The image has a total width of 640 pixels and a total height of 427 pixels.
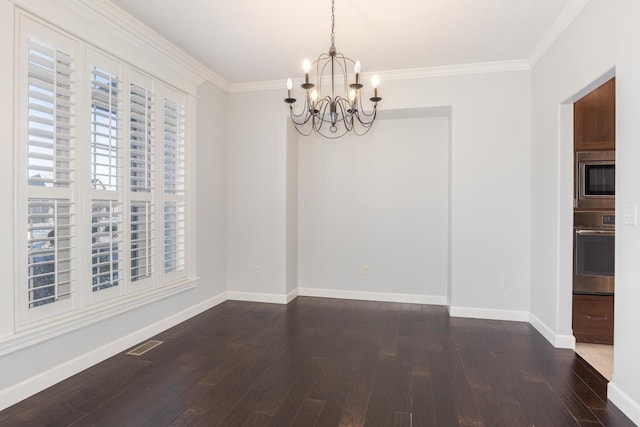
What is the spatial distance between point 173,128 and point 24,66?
1483 millimetres

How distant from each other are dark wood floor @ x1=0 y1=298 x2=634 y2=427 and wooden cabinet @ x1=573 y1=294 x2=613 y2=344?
37cm

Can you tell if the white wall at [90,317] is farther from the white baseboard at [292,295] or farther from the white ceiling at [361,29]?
the white baseboard at [292,295]

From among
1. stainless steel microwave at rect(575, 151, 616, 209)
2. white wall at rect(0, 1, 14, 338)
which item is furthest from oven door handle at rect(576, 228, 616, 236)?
white wall at rect(0, 1, 14, 338)

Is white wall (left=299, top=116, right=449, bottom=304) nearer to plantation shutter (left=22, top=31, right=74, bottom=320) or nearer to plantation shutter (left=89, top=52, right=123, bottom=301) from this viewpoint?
plantation shutter (left=89, top=52, right=123, bottom=301)

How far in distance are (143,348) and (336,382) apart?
5.76ft

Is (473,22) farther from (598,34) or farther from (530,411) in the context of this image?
(530,411)

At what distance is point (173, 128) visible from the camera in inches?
147

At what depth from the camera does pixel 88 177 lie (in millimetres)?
2766

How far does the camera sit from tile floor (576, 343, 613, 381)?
2.83m

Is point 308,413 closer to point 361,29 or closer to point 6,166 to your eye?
point 6,166

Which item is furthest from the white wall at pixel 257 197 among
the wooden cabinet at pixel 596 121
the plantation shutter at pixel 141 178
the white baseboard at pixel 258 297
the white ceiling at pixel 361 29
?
the wooden cabinet at pixel 596 121

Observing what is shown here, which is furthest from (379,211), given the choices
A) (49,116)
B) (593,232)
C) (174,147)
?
(49,116)

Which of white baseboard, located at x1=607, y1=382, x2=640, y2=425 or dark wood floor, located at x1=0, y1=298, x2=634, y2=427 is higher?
white baseboard, located at x1=607, y1=382, x2=640, y2=425

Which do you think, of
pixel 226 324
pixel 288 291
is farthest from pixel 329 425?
pixel 288 291
